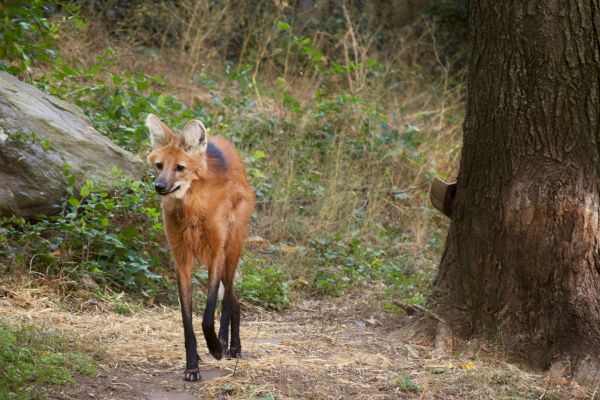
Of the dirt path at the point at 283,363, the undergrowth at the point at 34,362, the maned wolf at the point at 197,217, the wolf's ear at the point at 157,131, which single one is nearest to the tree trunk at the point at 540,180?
the dirt path at the point at 283,363

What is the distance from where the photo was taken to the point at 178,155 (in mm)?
4305

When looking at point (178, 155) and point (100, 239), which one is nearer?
point (178, 155)

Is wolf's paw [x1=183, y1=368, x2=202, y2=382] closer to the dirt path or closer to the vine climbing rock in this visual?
the dirt path

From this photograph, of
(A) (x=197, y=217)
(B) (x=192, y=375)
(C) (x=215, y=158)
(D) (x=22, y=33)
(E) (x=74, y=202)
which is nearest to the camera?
(B) (x=192, y=375)

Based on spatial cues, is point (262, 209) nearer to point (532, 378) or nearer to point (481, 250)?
point (481, 250)

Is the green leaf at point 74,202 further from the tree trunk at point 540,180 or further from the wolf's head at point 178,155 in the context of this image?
the tree trunk at point 540,180

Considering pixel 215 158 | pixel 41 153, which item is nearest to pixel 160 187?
pixel 215 158

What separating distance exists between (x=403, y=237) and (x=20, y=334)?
4.55 metres

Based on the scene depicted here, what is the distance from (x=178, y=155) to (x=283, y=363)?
1.25 metres

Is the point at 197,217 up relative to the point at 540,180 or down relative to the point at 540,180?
down

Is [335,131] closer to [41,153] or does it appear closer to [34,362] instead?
[41,153]

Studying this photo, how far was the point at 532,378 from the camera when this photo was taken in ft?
14.3

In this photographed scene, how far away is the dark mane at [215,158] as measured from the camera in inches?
180

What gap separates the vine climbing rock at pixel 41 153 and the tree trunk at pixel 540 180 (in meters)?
2.86
